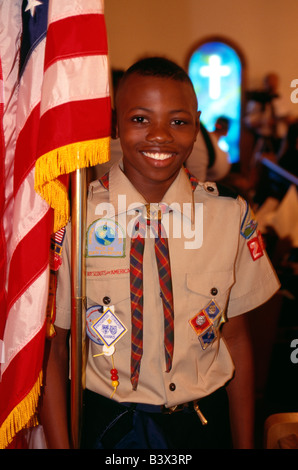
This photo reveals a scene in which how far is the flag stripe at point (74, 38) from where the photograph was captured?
979 mm

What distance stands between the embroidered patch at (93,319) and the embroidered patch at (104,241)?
0.13 metres

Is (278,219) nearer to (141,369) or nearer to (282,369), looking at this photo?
(282,369)

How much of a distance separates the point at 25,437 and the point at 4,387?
252 mm

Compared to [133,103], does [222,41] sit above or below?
above

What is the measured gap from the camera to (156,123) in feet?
3.65

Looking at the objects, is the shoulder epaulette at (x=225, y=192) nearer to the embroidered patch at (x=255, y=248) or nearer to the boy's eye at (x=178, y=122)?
the embroidered patch at (x=255, y=248)

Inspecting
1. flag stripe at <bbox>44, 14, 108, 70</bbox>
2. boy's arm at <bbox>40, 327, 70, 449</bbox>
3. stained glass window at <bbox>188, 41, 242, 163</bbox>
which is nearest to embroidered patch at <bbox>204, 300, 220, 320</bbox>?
boy's arm at <bbox>40, 327, 70, 449</bbox>

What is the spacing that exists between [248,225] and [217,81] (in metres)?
4.18

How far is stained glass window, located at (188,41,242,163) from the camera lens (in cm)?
502

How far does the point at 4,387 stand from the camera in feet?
3.46

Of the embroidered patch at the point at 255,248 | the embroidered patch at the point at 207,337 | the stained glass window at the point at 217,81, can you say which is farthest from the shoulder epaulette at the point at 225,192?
the stained glass window at the point at 217,81

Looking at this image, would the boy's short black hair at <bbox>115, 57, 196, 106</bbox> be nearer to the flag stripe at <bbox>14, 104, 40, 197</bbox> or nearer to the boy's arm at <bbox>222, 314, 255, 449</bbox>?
the flag stripe at <bbox>14, 104, 40, 197</bbox>

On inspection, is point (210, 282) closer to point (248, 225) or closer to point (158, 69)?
point (248, 225)

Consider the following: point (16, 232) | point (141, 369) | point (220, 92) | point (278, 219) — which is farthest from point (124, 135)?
point (220, 92)
